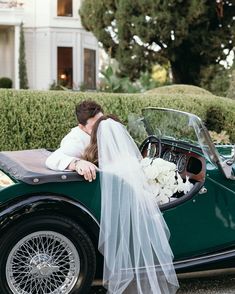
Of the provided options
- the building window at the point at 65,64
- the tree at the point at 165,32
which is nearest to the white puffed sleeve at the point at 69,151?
the tree at the point at 165,32

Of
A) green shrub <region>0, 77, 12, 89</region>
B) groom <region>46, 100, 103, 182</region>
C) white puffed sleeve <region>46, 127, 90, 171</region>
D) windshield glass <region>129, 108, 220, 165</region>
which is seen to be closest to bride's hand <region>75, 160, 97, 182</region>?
groom <region>46, 100, 103, 182</region>

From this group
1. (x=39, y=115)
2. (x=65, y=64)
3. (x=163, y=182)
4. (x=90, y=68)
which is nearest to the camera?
(x=163, y=182)

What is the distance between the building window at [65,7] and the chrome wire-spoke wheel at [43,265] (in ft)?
68.4

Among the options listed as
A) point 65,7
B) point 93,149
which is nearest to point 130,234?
point 93,149

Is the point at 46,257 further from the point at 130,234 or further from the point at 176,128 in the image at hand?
the point at 176,128

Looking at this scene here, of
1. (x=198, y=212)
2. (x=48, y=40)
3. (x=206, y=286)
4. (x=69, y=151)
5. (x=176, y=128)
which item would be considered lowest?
(x=206, y=286)

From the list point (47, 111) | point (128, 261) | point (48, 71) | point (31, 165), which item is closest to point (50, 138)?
point (47, 111)

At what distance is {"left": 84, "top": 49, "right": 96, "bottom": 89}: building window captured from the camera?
80.6ft

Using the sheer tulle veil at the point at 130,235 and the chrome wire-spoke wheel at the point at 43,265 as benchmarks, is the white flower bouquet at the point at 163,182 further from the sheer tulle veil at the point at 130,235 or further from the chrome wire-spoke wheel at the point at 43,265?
the chrome wire-spoke wheel at the point at 43,265

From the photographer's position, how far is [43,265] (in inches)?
152

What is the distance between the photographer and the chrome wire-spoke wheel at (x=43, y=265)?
3.81 m

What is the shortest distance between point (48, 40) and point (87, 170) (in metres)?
20.2

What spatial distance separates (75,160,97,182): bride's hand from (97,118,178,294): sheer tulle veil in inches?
2.8

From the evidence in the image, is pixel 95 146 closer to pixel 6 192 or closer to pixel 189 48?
pixel 6 192
